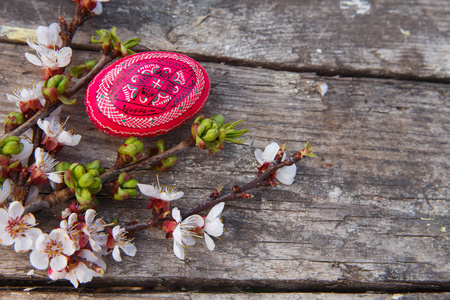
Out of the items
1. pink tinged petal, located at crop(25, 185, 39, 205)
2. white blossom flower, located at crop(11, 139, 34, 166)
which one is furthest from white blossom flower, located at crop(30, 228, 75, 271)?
white blossom flower, located at crop(11, 139, 34, 166)

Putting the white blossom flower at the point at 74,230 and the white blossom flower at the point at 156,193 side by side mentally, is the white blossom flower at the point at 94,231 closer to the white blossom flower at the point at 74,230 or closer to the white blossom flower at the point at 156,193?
the white blossom flower at the point at 74,230

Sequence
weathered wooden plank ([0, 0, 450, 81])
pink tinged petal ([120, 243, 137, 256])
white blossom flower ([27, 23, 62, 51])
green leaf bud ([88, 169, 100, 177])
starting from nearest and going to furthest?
1. green leaf bud ([88, 169, 100, 177])
2. pink tinged petal ([120, 243, 137, 256])
3. white blossom flower ([27, 23, 62, 51])
4. weathered wooden plank ([0, 0, 450, 81])

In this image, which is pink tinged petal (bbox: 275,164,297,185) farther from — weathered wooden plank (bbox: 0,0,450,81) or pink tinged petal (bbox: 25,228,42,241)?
pink tinged petal (bbox: 25,228,42,241)

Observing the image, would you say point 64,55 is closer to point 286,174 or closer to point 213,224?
point 213,224

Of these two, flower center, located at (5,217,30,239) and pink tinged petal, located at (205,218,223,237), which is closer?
flower center, located at (5,217,30,239)

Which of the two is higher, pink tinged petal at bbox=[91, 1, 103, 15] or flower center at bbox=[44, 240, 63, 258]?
pink tinged petal at bbox=[91, 1, 103, 15]

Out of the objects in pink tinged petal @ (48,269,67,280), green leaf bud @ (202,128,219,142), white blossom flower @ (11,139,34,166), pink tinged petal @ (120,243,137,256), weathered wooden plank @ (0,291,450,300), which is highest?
green leaf bud @ (202,128,219,142)

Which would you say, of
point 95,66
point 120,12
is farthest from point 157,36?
point 95,66
